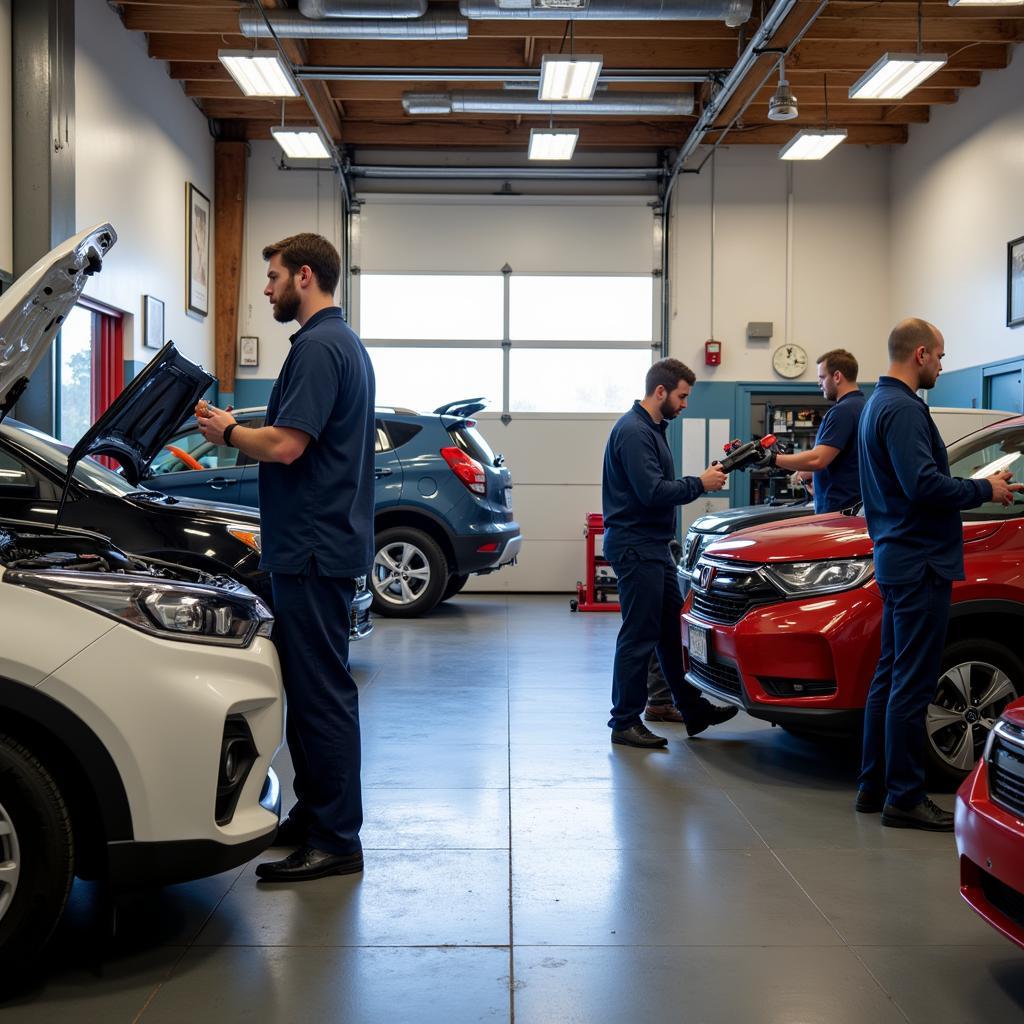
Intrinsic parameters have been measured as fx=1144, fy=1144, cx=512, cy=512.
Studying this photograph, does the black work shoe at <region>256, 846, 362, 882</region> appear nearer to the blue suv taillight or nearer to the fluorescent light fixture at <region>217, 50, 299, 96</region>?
the blue suv taillight

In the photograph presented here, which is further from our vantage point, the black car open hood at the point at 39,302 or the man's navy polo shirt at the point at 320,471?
the man's navy polo shirt at the point at 320,471

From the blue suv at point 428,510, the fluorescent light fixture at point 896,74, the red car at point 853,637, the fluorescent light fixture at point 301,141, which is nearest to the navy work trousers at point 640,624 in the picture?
the red car at point 853,637

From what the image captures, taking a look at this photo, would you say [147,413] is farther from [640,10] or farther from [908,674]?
[640,10]

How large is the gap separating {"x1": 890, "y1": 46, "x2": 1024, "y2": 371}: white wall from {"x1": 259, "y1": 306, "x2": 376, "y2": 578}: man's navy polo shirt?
8353mm

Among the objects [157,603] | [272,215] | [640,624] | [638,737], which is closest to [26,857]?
[157,603]

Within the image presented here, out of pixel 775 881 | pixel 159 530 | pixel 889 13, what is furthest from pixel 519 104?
pixel 775 881

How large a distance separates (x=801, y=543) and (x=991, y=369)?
7.02m

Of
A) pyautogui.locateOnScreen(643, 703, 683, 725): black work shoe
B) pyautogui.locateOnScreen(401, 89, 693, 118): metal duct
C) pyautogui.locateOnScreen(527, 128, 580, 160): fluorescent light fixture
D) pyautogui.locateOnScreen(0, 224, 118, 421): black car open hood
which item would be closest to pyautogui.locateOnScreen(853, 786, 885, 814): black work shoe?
pyautogui.locateOnScreen(643, 703, 683, 725): black work shoe

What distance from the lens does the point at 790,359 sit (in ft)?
43.8

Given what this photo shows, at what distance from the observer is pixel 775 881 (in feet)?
11.5

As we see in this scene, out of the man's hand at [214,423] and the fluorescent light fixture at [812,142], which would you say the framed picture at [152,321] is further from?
the man's hand at [214,423]

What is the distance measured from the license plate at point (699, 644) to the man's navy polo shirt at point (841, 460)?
1292mm

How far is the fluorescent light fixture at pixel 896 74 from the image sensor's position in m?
8.84

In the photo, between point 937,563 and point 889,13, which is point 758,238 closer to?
point 889,13
